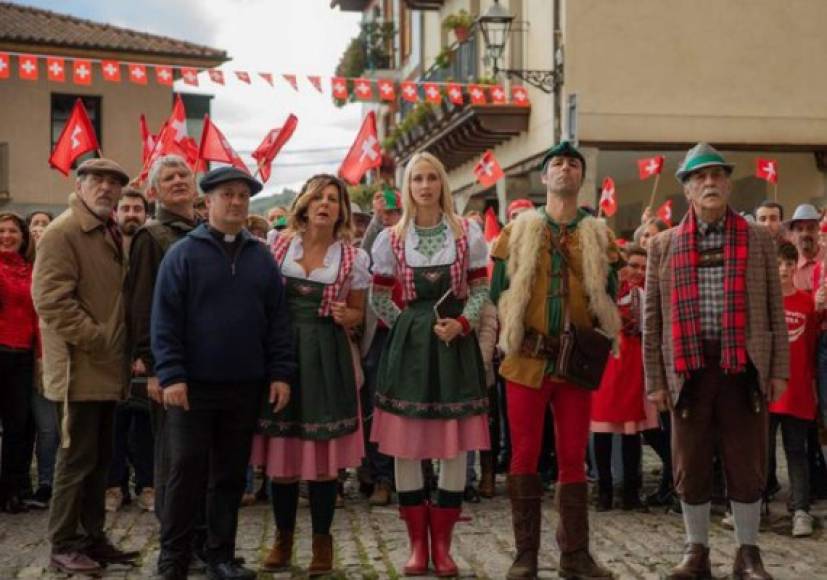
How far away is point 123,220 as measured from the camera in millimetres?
7742

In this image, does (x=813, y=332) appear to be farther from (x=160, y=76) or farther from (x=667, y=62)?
(x=160, y=76)

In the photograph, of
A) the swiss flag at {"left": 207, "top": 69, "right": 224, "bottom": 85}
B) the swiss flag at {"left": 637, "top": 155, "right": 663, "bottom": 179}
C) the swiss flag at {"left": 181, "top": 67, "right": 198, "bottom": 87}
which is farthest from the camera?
the swiss flag at {"left": 181, "top": 67, "right": 198, "bottom": 87}

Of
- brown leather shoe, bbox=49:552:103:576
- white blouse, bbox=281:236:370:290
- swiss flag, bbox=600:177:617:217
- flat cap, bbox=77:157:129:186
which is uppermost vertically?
swiss flag, bbox=600:177:617:217

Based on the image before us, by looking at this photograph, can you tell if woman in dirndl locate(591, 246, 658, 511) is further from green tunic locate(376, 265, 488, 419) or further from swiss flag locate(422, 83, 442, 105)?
swiss flag locate(422, 83, 442, 105)

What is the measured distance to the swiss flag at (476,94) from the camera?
68.2 feet

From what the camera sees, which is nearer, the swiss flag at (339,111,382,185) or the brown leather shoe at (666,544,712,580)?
the brown leather shoe at (666,544,712,580)

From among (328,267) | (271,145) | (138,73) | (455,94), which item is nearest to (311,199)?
(328,267)

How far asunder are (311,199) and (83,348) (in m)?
1.41

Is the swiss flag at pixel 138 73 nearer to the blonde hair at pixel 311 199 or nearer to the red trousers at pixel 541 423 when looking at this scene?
the blonde hair at pixel 311 199

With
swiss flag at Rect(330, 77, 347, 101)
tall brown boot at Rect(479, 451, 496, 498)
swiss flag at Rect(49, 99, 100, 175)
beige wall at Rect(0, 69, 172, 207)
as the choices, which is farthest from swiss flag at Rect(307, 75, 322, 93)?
beige wall at Rect(0, 69, 172, 207)

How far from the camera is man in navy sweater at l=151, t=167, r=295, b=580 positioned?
579 centimetres

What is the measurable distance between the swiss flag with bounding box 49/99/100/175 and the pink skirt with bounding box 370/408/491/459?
827 cm

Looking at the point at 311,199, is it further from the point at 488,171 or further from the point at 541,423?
the point at 488,171

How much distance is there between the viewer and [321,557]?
6125 mm
